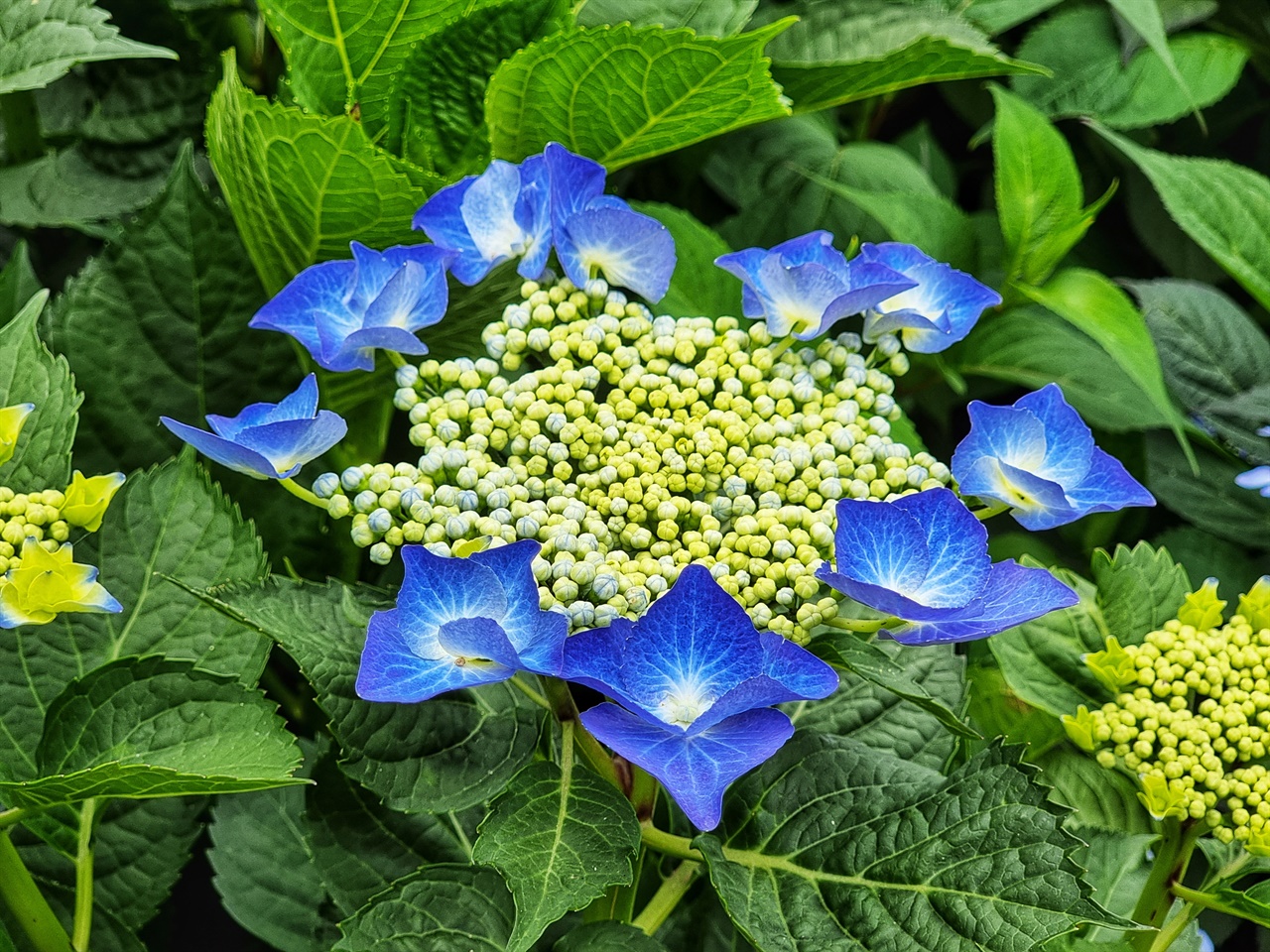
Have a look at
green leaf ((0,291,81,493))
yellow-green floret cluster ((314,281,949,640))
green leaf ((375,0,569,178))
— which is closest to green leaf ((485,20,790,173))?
green leaf ((375,0,569,178))

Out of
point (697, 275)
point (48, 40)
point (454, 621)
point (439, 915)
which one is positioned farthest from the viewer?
point (697, 275)

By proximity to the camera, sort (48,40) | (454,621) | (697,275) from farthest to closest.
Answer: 1. (697,275)
2. (48,40)
3. (454,621)

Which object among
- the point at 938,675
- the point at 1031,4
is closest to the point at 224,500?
the point at 938,675

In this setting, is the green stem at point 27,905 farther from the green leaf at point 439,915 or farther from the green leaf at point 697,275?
the green leaf at point 697,275

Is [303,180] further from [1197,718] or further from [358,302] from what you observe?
[1197,718]

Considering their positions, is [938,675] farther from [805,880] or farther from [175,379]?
[175,379]

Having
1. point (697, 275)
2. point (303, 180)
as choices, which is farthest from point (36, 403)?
point (697, 275)
